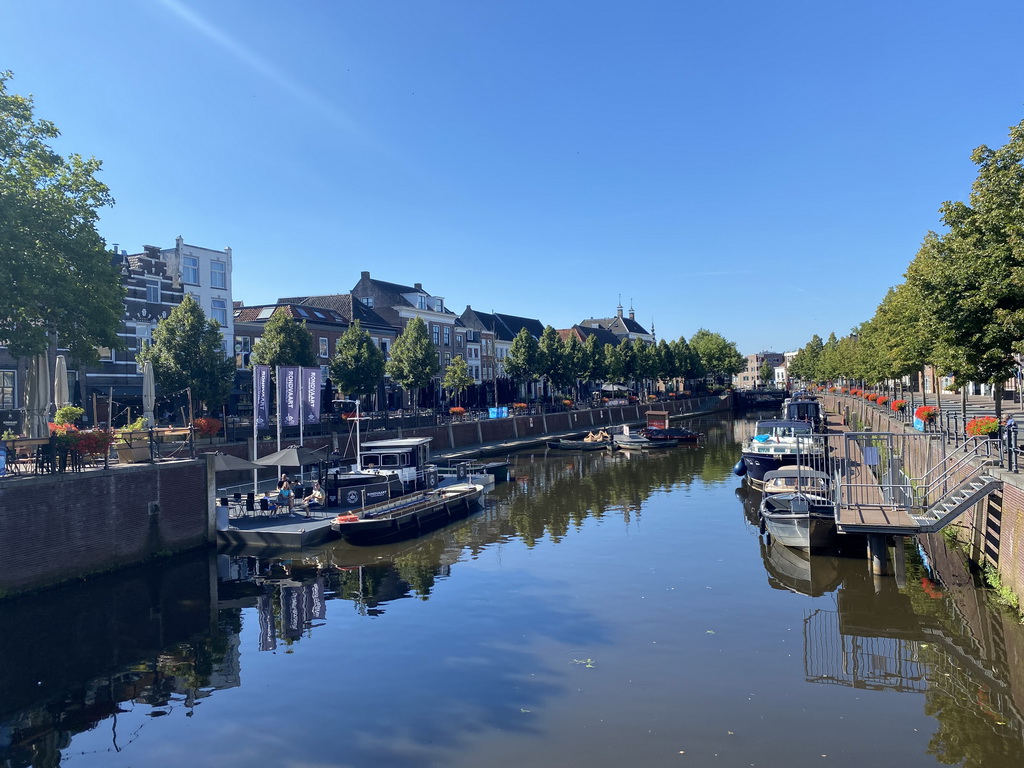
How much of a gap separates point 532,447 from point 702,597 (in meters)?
41.8

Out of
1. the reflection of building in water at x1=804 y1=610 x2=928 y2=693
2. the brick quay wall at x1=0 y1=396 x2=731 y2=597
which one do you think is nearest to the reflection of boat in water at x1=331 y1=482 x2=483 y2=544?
the brick quay wall at x1=0 y1=396 x2=731 y2=597

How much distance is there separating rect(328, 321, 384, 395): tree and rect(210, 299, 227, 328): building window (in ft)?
25.3

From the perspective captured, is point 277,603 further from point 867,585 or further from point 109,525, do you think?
point 867,585

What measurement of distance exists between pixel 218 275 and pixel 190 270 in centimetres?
216

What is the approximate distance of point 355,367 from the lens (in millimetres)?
49188

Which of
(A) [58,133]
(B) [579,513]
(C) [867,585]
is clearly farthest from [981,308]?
(A) [58,133]

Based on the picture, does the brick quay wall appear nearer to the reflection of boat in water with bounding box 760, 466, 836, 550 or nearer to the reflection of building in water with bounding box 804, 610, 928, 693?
the reflection of boat in water with bounding box 760, 466, 836, 550

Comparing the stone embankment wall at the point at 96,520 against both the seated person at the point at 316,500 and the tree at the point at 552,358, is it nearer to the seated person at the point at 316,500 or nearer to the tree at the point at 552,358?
the seated person at the point at 316,500

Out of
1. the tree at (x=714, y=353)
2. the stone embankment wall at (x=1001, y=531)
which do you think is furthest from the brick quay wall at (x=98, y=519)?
the tree at (x=714, y=353)

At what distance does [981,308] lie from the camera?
21.4 metres

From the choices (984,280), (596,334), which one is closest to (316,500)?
(984,280)

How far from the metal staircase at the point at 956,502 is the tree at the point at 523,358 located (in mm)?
55367

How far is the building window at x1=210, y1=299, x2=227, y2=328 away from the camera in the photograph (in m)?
48.6

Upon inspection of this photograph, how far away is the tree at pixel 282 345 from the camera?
144 ft
